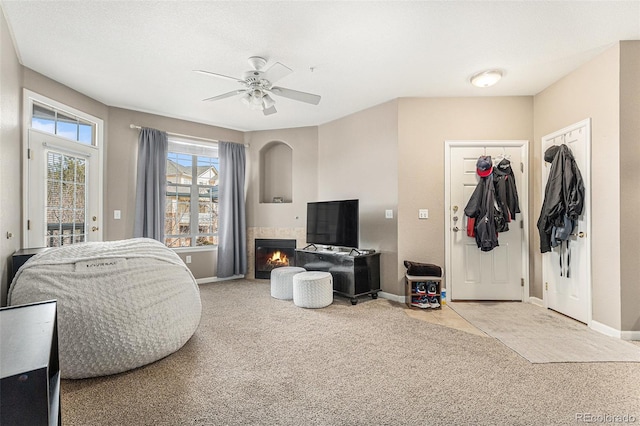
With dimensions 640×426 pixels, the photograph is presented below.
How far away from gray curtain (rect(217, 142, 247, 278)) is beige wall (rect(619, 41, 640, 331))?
476cm

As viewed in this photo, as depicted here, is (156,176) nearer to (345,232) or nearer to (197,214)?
(197,214)

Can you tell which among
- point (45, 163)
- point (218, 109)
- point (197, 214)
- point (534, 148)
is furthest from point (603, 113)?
point (45, 163)

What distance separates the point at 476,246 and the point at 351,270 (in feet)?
5.20

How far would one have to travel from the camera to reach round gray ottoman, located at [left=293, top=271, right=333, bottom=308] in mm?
3611

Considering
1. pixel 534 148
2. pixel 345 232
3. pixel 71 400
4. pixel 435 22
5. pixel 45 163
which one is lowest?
pixel 71 400

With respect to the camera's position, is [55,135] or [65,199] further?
[65,199]

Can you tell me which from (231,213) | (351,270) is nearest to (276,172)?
(231,213)

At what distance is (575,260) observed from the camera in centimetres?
317

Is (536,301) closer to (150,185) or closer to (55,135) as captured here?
(150,185)

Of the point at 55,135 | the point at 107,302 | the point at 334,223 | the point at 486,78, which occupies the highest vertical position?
the point at 486,78

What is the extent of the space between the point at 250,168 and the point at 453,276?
12.2ft

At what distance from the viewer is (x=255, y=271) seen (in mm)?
5359

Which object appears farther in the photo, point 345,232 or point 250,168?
point 250,168

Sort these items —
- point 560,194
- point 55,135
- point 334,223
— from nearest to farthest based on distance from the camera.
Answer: point 560,194 < point 55,135 < point 334,223
